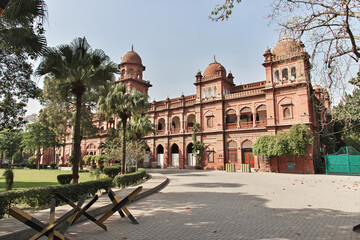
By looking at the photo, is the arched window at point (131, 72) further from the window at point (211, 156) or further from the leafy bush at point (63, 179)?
the leafy bush at point (63, 179)

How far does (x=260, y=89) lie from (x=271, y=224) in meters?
23.9

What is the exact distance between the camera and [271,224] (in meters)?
5.68

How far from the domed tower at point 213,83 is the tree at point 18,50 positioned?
23.9 meters

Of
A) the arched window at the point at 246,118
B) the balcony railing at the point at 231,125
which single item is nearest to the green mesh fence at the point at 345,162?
the arched window at the point at 246,118

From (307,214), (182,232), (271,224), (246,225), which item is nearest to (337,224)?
(307,214)

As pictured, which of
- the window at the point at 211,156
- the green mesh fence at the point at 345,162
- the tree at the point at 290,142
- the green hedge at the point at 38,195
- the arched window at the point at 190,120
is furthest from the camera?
the arched window at the point at 190,120

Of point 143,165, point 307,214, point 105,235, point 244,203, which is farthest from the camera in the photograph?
point 143,165

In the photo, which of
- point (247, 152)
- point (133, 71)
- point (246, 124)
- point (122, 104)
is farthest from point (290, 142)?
point (133, 71)

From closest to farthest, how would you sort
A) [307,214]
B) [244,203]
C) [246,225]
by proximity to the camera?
[246,225]
[307,214]
[244,203]

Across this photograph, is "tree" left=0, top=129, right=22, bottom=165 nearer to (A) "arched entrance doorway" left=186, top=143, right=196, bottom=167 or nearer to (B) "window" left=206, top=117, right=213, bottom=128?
(A) "arched entrance doorway" left=186, top=143, right=196, bottom=167

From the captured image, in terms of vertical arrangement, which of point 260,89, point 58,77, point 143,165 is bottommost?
point 143,165

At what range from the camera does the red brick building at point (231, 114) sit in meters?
24.6

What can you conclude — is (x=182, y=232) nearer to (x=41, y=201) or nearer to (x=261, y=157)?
(x=41, y=201)

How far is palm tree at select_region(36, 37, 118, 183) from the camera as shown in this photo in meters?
10.7
